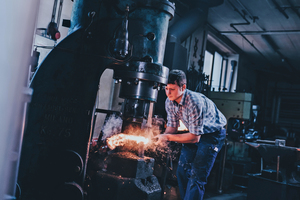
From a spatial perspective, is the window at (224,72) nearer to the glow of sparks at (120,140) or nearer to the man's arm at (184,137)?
the man's arm at (184,137)

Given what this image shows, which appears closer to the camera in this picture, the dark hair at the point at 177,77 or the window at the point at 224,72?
the dark hair at the point at 177,77

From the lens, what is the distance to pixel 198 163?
7.88 feet

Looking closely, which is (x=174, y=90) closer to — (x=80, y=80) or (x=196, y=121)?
(x=196, y=121)

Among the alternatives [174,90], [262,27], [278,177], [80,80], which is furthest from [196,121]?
[262,27]

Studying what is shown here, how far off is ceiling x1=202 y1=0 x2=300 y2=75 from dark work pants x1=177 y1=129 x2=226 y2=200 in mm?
3956

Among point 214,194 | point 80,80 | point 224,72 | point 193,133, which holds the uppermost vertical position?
point 224,72

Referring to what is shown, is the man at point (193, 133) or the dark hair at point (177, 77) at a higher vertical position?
the dark hair at point (177, 77)

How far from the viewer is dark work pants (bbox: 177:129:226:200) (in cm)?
233

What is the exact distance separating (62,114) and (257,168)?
6.09m

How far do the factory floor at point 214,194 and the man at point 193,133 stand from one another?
3.59 feet

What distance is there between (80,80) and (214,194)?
3.49m

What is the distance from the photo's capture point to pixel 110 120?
97.0 inches

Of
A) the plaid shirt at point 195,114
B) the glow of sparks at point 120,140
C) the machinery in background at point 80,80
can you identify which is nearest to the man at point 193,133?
the plaid shirt at point 195,114

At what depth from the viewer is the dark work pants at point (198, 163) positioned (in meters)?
2.33
